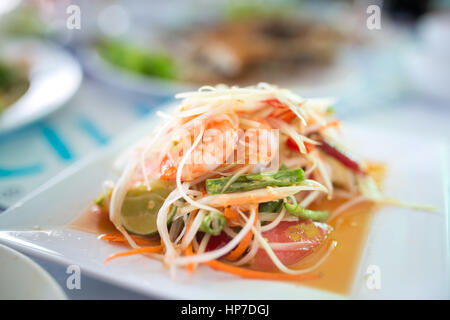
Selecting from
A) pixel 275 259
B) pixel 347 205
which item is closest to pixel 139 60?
pixel 347 205

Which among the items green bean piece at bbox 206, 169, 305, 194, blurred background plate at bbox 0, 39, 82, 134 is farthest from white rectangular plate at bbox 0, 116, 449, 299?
blurred background plate at bbox 0, 39, 82, 134

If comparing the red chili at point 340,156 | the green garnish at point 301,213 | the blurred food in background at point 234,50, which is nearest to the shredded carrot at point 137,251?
the green garnish at point 301,213

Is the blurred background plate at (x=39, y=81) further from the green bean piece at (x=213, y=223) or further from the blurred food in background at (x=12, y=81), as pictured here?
the green bean piece at (x=213, y=223)

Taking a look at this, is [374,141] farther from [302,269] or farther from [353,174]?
[302,269]

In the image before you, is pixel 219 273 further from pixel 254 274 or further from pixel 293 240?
pixel 293 240

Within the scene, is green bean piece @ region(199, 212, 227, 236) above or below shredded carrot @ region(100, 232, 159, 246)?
above

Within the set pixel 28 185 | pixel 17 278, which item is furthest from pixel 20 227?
pixel 28 185

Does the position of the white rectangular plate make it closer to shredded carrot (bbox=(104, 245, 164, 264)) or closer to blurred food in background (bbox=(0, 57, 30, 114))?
shredded carrot (bbox=(104, 245, 164, 264))
